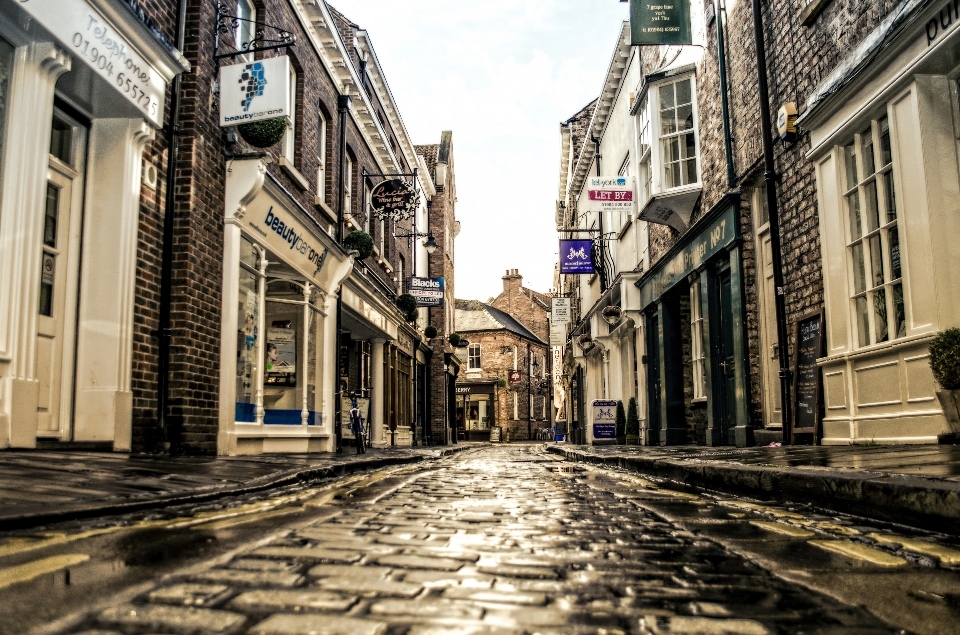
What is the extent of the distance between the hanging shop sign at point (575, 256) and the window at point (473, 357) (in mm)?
32243

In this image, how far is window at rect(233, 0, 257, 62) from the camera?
10.6 m

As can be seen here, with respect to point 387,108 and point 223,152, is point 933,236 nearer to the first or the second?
point 223,152

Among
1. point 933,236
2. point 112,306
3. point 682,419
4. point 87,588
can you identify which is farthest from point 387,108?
point 87,588

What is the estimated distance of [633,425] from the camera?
1878 centimetres

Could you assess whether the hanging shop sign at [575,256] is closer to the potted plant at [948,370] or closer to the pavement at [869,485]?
the potted plant at [948,370]

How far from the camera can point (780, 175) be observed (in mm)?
10492

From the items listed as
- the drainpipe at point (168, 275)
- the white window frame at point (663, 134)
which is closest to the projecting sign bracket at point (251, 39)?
the drainpipe at point (168, 275)

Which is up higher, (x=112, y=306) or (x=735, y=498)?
(x=112, y=306)

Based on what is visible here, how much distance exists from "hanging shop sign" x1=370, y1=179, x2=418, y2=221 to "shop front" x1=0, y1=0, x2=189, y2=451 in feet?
27.3

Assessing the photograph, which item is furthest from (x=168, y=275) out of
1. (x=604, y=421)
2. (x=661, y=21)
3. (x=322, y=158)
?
(x=604, y=421)

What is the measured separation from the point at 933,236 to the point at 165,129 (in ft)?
24.1

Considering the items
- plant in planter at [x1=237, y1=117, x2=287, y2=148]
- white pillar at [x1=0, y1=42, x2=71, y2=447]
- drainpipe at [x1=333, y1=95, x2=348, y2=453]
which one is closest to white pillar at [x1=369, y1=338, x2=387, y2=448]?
drainpipe at [x1=333, y1=95, x2=348, y2=453]

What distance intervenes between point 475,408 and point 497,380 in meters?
2.54

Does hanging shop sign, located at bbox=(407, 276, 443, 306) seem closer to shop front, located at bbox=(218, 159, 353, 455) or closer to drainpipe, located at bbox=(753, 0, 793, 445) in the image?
shop front, located at bbox=(218, 159, 353, 455)
